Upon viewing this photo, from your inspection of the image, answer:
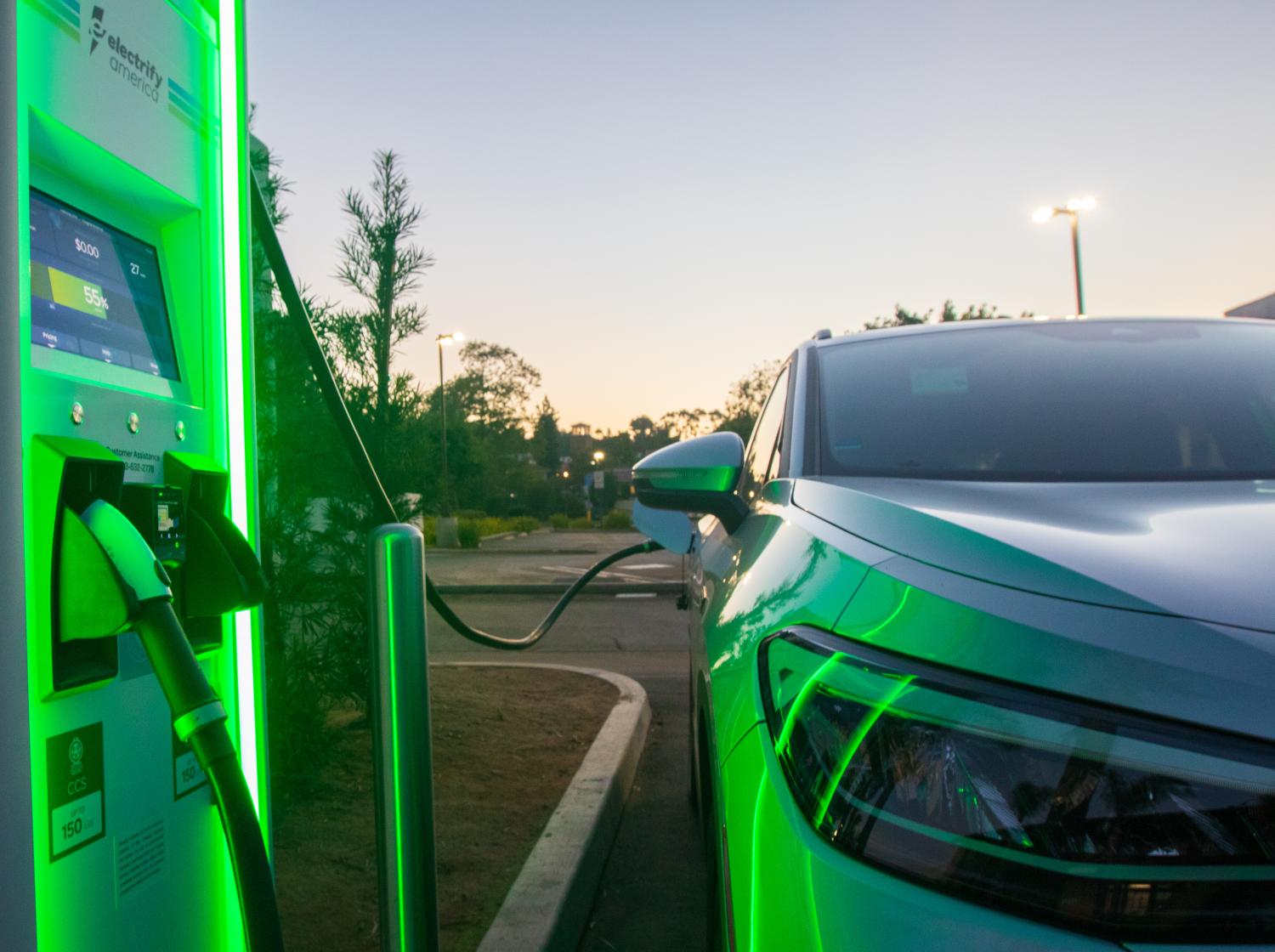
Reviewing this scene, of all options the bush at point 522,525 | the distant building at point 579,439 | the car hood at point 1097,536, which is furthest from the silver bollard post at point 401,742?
the distant building at point 579,439

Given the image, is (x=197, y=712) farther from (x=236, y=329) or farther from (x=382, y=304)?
(x=382, y=304)

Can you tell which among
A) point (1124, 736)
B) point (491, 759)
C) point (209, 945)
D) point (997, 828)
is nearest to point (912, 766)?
point (997, 828)

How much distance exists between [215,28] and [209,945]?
5.68ft

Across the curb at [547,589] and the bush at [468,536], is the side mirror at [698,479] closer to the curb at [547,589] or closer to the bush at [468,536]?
the curb at [547,589]

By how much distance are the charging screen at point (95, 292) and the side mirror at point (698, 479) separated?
Result: 1101 millimetres

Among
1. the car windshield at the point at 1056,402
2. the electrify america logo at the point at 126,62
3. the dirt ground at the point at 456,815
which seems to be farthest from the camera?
the dirt ground at the point at 456,815

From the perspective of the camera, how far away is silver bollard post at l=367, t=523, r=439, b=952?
5.78 feet

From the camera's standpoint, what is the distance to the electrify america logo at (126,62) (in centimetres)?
158

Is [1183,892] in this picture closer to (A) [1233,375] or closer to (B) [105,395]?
(B) [105,395]

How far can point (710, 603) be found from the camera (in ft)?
8.07

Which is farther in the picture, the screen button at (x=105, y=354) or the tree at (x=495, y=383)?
the tree at (x=495, y=383)

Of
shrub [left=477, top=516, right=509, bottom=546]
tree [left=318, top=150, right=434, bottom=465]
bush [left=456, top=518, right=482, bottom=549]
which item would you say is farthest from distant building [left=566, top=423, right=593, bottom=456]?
tree [left=318, top=150, right=434, bottom=465]

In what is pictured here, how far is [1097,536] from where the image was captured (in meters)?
1.34

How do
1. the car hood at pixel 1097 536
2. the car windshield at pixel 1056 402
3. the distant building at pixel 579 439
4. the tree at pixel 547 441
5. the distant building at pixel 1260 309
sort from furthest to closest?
1. the distant building at pixel 579 439
2. the tree at pixel 547 441
3. the distant building at pixel 1260 309
4. the car windshield at pixel 1056 402
5. the car hood at pixel 1097 536
